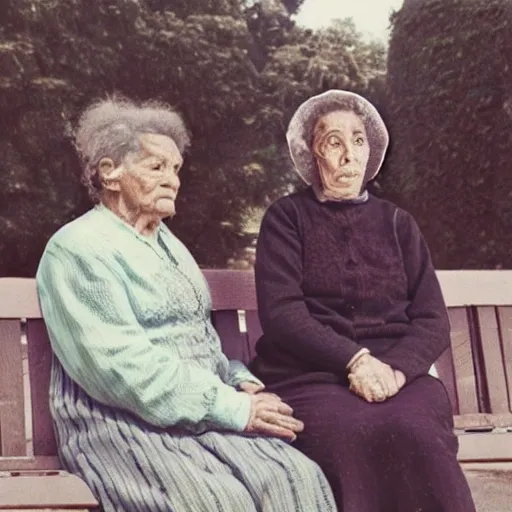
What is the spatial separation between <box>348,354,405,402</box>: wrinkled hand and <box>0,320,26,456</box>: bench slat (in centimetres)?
71

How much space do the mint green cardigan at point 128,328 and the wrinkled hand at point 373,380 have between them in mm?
242

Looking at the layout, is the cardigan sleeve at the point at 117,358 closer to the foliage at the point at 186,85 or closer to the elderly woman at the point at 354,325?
the elderly woman at the point at 354,325

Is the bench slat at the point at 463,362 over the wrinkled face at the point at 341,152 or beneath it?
beneath

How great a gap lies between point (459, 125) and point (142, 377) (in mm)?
3105

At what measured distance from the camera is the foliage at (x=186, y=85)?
142 inches

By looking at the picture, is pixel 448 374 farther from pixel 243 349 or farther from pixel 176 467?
pixel 176 467

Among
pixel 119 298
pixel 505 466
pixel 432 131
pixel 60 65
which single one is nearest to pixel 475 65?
pixel 432 131

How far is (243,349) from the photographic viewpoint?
2588 millimetres

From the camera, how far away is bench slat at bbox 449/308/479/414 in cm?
285

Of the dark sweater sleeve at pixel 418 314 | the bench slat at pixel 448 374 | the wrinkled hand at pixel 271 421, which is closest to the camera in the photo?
the wrinkled hand at pixel 271 421

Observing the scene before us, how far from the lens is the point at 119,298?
6.97 feet

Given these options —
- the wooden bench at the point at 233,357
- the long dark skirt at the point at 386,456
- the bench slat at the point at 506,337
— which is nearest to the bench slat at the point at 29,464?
the wooden bench at the point at 233,357

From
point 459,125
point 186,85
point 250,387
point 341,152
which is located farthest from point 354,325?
point 459,125

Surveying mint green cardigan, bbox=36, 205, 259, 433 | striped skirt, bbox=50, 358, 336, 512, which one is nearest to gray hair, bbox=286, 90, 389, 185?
mint green cardigan, bbox=36, 205, 259, 433
